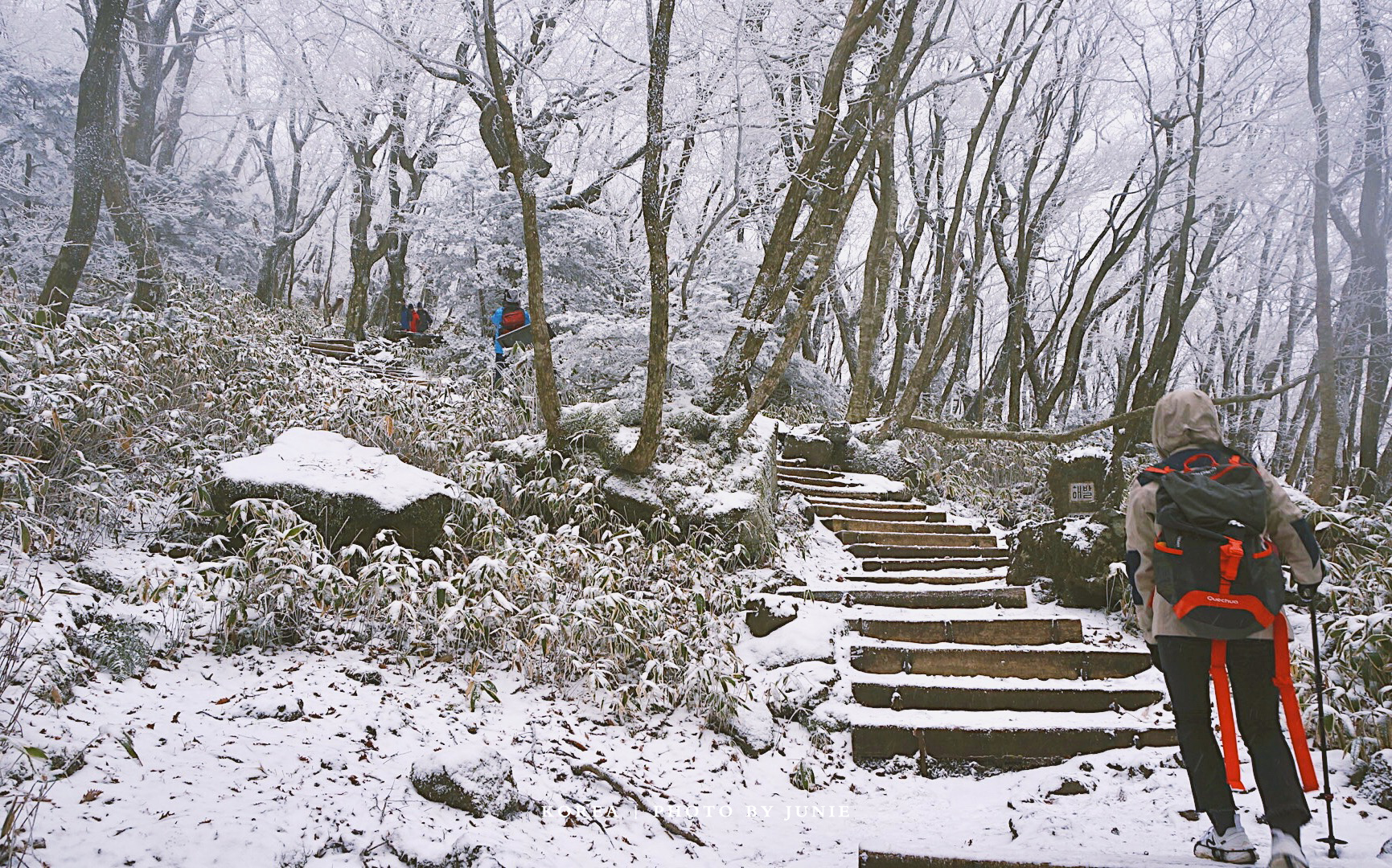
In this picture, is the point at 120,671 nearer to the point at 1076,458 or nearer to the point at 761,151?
the point at 1076,458

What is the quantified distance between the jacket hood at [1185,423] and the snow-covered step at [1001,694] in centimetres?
227

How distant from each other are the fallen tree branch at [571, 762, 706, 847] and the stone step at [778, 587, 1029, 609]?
102 inches

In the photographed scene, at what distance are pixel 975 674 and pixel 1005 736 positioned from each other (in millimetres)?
802

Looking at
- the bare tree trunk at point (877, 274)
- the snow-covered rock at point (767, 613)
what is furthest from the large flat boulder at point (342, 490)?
the bare tree trunk at point (877, 274)

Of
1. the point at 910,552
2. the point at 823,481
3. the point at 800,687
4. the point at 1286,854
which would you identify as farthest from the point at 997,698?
the point at 823,481

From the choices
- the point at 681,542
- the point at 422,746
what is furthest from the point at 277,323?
the point at 422,746

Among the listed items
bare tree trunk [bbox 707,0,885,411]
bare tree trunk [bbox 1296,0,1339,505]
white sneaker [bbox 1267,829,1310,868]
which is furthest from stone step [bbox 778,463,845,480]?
white sneaker [bbox 1267,829,1310,868]

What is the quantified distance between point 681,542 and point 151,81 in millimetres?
14839

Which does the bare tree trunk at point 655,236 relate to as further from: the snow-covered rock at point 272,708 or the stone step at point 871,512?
the snow-covered rock at point 272,708

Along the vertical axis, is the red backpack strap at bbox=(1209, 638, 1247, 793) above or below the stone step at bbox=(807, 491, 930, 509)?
below

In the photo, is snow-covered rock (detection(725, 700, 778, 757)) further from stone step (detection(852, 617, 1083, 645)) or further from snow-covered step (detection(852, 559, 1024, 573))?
snow-covered step (detection(852, 559, 1024, 573))

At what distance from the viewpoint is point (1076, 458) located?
22.2 ft

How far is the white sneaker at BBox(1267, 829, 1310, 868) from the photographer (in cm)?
236

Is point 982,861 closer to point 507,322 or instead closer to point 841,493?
point 841,493
